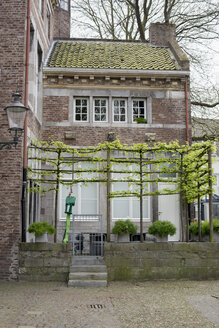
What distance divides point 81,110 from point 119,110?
4.76 feet

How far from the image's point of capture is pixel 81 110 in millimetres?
15594

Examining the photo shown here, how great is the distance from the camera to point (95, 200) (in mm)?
15031

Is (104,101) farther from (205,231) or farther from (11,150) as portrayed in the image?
(205,231)

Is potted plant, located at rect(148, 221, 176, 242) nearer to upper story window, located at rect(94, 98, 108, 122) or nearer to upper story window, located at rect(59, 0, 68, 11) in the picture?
upper story window, located at rect(94, 98, 108, 122)

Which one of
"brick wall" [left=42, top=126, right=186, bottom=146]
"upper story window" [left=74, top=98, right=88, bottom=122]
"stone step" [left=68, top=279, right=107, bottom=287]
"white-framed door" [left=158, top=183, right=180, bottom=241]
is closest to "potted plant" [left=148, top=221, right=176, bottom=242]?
"stone step" [left=68, top=279, right=107, bottom=287]

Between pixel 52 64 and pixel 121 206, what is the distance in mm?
5979

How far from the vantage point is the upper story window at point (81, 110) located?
612 inches

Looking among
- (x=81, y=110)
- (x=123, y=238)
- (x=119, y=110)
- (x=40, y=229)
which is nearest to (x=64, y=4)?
(x=81, y=110)

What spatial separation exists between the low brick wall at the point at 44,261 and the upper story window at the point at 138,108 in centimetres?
669

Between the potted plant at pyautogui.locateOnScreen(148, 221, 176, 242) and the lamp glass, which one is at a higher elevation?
the lamp glass

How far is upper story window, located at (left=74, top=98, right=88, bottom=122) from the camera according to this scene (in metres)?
15.6

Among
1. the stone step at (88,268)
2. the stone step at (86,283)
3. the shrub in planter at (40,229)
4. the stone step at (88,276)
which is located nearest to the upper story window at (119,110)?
the shrub in planter at (40,229)

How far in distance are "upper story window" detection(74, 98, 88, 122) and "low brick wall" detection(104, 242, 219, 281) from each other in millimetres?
6036

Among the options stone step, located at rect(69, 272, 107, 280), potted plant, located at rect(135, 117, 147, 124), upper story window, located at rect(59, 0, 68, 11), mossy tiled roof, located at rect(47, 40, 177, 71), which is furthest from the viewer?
upper story window, located at rect(59, 0, 68, 11)
